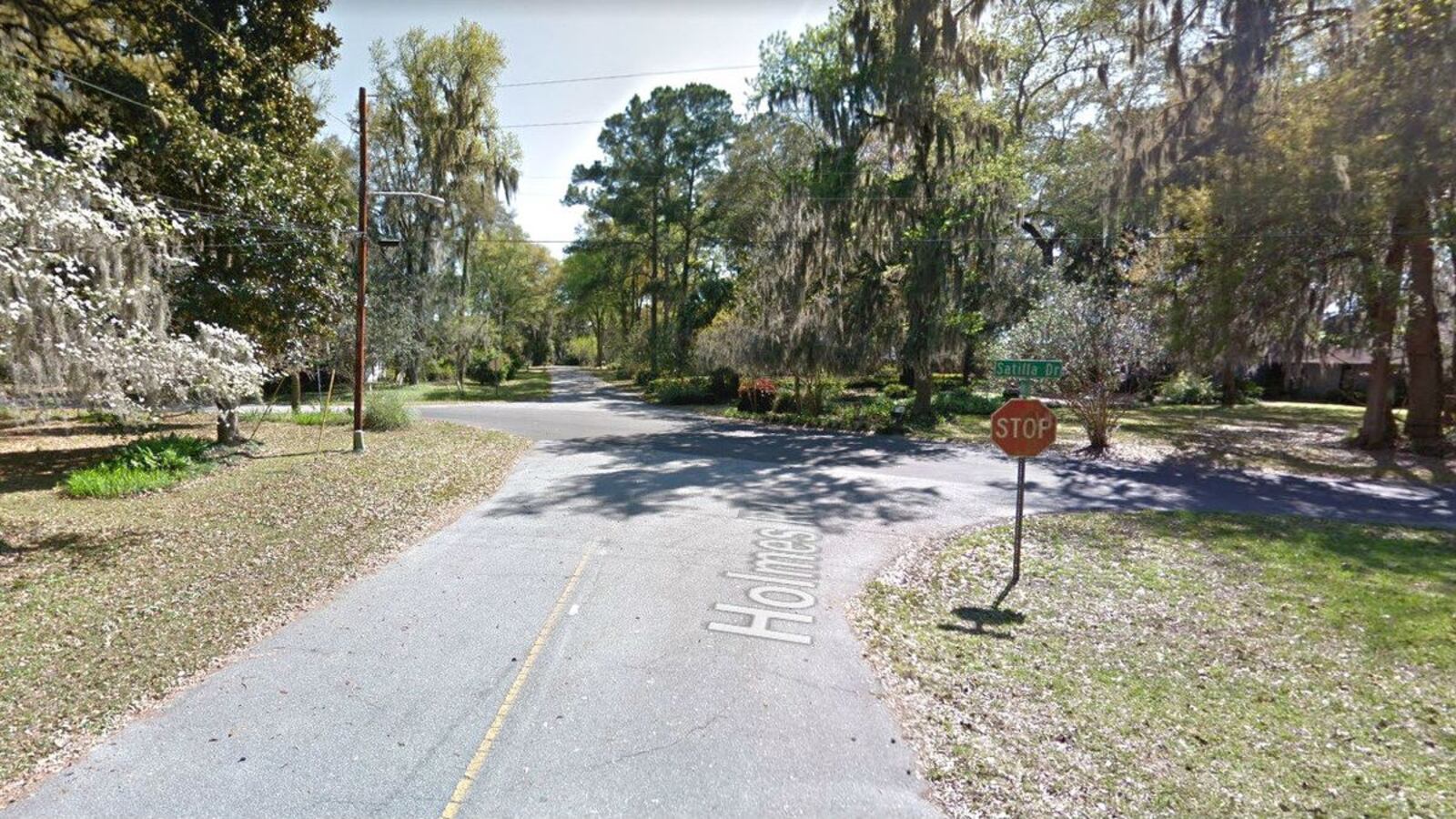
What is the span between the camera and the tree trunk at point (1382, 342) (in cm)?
1248

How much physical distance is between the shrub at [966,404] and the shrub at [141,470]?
810 inches

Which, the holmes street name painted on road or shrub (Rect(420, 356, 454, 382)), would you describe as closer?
the holmes street name painted on road

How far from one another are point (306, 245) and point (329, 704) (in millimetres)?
11229

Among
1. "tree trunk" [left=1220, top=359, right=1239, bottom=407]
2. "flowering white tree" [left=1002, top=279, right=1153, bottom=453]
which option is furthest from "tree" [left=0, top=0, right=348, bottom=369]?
"tree trunk" [left=1220, top=359, right=1239, bottom=407]

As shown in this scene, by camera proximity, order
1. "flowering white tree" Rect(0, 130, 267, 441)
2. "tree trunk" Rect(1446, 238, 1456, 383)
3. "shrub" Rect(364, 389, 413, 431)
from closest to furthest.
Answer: "flowering white tree" Rect(0, 130, 267, 441) → "tree trunk" Rect(1446, 238, 1456, 383) → "shrub" Rect(364, 389, 413, 431)

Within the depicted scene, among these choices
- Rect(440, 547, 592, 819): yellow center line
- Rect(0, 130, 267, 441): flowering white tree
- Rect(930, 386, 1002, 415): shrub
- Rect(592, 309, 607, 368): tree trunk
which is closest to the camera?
Rect(440, 547, 592, 819): yellow center line

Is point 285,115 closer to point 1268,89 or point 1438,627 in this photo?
point 1438,627

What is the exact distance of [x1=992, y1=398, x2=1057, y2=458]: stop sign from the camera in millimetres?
6352

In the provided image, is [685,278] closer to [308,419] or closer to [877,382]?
[877,382]

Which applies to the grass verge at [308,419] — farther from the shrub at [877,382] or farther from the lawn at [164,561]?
the shrub at [877,382]

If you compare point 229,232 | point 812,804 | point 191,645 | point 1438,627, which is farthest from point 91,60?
point 1438,627

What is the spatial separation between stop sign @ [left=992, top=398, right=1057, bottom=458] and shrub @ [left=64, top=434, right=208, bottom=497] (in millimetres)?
12054

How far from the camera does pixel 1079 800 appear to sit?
323 centimetres

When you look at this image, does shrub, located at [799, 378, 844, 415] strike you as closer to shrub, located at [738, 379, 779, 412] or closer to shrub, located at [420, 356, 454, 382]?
shrub, located at [738, 379, 779, 412]
